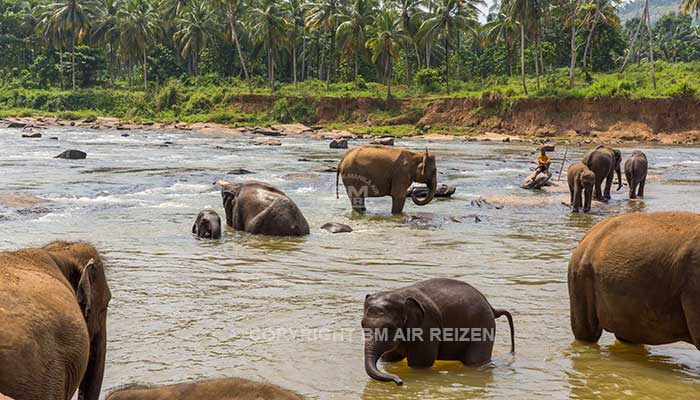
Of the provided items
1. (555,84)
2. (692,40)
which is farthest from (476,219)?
(692,40)

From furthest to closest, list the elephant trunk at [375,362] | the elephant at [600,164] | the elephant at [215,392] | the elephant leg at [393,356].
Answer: the elephant at [600,164]
the elephant leg at [393,356]
the elephant trunk at [375,362]
the elephant at [215,392]

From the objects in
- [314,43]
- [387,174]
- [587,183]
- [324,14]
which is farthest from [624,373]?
[314,43]

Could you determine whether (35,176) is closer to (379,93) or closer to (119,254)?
(119,254)

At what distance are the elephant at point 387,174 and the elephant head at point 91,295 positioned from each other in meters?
12.1

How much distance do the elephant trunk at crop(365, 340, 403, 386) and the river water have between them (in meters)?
0.28

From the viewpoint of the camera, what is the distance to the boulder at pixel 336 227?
1412cm

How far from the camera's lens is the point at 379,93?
61.2 metres

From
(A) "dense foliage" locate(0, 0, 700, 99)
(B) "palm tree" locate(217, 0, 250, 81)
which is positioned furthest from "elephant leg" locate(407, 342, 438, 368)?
(B) "palm tree" locate(217, 0, 250, 81)

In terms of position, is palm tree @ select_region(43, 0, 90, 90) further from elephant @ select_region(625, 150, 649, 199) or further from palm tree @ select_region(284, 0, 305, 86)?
elephant @ select_region(625, 150, 649, 199)

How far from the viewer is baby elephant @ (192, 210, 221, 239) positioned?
42.6 feet

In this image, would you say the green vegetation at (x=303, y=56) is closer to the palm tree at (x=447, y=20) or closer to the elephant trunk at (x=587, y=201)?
the palm tree at (x=447, y=20)

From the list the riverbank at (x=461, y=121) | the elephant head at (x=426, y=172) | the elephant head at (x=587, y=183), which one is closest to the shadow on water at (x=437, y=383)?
the elephant head at (x=426, y=172)

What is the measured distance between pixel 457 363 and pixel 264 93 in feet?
189

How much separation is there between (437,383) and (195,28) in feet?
218
